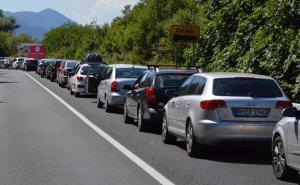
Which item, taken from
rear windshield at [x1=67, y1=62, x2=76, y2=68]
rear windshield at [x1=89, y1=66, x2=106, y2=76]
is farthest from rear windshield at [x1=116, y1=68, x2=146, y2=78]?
rear windshield at [x1=67, y1=62, x2=76, y2=68]

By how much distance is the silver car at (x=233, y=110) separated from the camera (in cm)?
1180

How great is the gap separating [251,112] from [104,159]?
8.15 ft

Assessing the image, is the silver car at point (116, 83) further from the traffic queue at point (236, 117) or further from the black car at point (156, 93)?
the traffic queue at point (236, 117)

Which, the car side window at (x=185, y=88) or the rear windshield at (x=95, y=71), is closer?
the car side window at (x=185, y=88)

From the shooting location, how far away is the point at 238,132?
11.8 metres

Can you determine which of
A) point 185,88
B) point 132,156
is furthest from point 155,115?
point 132,156

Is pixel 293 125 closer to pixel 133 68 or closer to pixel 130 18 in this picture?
pixel 133 68

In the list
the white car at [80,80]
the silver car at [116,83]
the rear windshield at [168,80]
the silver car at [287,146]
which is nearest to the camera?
the silver car at [287,146]

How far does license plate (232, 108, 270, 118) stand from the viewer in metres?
11.9

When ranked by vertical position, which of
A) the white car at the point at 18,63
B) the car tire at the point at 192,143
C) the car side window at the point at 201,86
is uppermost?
the car side window at the point at 201,86

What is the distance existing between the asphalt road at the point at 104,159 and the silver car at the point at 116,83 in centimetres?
331

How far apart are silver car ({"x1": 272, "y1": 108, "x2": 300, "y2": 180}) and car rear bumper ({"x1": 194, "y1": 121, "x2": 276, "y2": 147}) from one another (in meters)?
1.42

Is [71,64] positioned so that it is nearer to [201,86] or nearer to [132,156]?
[201,86]

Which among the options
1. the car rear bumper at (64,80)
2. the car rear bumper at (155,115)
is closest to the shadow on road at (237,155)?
the car rear bumper at (155,115)
